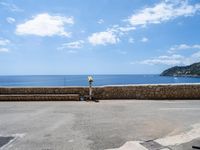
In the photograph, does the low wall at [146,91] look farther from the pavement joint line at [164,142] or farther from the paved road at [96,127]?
the pavement joint line at [164,142]

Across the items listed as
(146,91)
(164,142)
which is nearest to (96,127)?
(164,142)

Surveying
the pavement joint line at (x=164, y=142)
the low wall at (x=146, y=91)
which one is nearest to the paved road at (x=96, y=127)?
the pavement joint line at (x=164, y=142)

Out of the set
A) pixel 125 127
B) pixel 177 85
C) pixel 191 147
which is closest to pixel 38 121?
pixel 125 127

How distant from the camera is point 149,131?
327 inches

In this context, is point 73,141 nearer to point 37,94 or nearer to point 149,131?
point 149,131

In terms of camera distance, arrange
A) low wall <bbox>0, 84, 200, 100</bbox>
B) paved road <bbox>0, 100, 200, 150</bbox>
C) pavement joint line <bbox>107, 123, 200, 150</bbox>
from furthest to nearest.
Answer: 1. low wall <bbox>0, 84, 200, 100</bbox>
2. paved road <bbox>0, 100, 200, 150</bbox>
3. pavement joint line <bbox>107, 123, 200, 150</bbox>

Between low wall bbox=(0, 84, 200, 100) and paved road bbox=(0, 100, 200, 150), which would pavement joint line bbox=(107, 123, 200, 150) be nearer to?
paved road bbox=(0, 100, 200, 150)

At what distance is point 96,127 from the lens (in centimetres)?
889

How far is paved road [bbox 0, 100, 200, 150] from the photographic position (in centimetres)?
711

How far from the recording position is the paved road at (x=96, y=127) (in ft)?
23.3

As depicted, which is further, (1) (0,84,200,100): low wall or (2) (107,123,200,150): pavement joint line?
(1) (0,84,200,100): low wall

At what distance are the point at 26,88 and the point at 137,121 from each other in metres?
9.07

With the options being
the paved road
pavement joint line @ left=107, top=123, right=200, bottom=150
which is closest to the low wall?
the paved road

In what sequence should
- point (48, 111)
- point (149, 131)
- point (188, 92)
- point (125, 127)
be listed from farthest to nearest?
point (188, 92)
point (48, 111)
point (125, 127)
point (149, 131)
